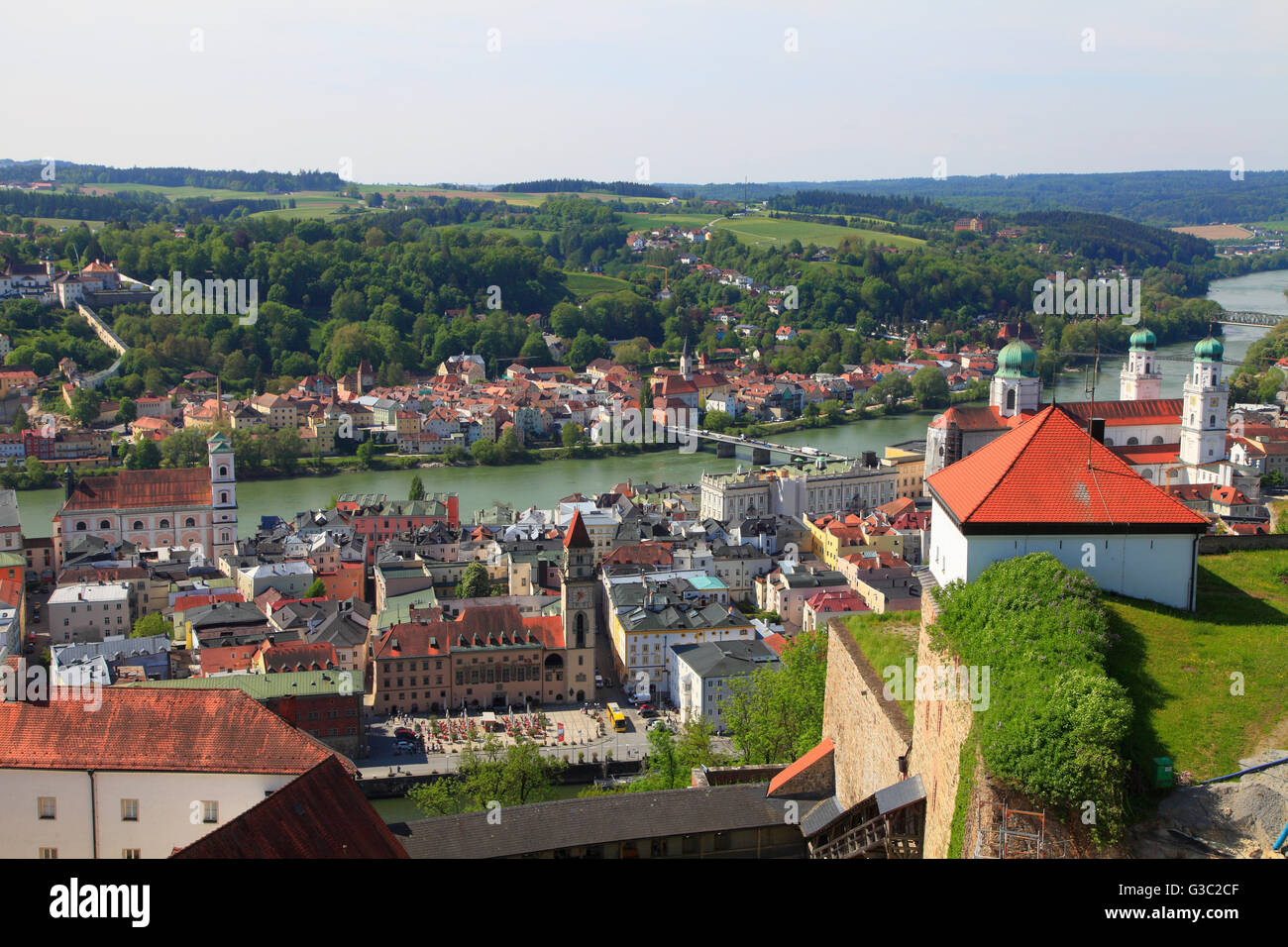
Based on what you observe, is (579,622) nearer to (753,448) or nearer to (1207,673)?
(1207,673)

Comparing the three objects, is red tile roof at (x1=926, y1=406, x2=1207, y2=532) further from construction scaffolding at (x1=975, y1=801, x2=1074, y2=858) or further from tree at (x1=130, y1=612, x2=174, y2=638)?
tree at (x1=130, y1=612, x2=174, y2=638)

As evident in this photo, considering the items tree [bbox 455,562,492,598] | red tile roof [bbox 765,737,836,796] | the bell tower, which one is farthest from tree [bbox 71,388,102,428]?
red tile roof [bbox 765,737,836,796]

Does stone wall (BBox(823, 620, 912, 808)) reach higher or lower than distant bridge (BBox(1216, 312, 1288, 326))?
lower

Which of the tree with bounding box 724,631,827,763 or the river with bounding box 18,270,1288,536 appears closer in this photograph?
the tree with bounding box 724,631,827,763

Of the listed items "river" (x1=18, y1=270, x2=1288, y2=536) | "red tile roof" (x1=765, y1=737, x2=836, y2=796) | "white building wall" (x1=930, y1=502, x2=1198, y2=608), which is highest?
"white building wall" (x1=930, y1=502, x2=1198, y2=608)

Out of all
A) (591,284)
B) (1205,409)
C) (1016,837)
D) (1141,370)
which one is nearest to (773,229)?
(591,284)

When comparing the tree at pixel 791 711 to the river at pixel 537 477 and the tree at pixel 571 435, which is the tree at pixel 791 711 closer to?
the river at pixel 537 477
